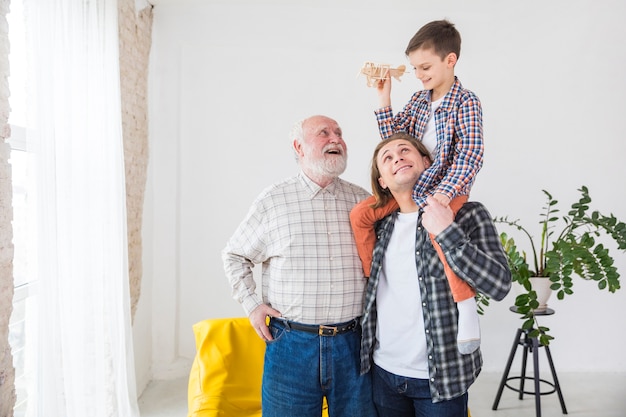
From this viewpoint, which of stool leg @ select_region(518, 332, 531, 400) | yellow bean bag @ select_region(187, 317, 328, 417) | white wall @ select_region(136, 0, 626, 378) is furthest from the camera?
white wall @ select_region(136, 0, 626, 378)

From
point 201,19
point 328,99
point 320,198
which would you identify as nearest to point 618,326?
point 328,99

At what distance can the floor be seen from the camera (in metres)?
3.15

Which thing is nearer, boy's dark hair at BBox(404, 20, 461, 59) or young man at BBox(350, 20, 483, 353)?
young man at BBox(350, 20, 483, 353)

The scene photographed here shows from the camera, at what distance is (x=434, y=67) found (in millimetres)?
1789

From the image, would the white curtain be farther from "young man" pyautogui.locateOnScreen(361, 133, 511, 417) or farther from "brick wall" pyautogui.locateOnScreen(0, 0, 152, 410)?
"young man" pyautogui.locateOnScreen(361, 133, 511, 417)

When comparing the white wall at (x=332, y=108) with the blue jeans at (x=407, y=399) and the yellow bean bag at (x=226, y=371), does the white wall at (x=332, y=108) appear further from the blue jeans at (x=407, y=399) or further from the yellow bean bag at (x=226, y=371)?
the blue jeans at (x=407, y=399)

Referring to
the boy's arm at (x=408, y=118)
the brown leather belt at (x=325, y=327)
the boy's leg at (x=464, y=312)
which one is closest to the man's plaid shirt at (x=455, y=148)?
the boy's arm at (x=408, y=118)

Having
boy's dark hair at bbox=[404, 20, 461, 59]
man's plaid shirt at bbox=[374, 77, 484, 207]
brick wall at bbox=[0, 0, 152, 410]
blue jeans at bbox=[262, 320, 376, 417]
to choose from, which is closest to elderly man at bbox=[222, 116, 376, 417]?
blue jeans at bbox=[262, 320, 376, 417]

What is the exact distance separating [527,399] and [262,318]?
93.1 inches

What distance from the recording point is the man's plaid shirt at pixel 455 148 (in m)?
1.65

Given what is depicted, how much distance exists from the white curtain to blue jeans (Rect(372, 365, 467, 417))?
1349mm

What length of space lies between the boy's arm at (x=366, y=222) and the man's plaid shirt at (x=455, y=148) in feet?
0.46

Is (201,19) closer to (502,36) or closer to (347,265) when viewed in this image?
(502,36)

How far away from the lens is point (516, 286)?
3.65 metres
